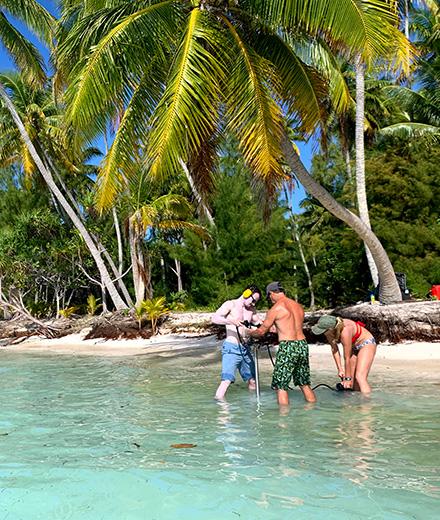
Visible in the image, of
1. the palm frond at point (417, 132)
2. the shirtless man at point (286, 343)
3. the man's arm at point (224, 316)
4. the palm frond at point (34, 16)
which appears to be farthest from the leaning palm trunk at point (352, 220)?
→ the palm frond at point (34, 16)

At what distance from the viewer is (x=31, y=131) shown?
26156 millimetres

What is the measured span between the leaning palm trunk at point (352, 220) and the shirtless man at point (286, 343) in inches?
178

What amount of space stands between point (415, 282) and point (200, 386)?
12160 mm

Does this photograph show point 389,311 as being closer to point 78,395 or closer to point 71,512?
point 78,395

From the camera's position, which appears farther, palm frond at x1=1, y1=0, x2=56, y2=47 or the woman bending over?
palm frond at x1=1, y1=0, x2=56, y2=47

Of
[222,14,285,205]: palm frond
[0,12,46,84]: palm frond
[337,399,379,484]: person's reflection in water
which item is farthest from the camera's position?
[0,12,46,84]: palm frond

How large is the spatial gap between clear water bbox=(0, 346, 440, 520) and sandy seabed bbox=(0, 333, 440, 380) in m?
2.26

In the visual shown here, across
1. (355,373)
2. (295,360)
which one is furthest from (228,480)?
(355,373)

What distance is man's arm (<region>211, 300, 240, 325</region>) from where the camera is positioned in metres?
7.47

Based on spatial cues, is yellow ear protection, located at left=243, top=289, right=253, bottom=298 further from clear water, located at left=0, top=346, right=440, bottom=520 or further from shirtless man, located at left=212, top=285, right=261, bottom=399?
clear water, located at left=0, top=346, right=440, bottom=520

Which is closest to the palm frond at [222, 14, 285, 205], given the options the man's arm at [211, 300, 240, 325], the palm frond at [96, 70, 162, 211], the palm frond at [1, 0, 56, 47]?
the palm frond at [96, 70, 162, 211]

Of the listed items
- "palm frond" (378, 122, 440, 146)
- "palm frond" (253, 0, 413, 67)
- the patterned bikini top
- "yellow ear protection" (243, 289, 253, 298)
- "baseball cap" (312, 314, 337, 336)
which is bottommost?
the patterned bikini top

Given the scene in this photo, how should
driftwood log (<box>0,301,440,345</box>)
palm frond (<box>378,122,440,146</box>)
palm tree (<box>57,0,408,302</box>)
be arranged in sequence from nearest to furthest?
1. palm tree (<box>57,0,408,302</box>)
2. driftwood log (<box>0,301,440,345</box>)
3. palm frond (<box>378,122,440,146</box>)

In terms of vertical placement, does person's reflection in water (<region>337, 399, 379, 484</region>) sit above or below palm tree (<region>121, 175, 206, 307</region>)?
below
